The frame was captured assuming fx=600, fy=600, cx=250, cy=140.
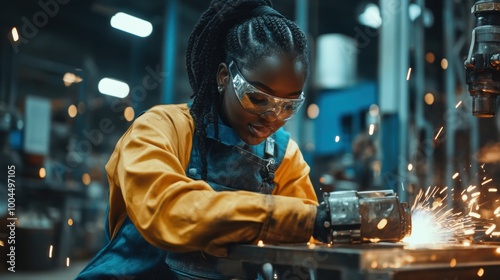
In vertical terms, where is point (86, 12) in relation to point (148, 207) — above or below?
above

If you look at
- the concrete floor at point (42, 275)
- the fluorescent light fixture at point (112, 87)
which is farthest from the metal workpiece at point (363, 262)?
the fluorescent light fixture at point (112, 87)

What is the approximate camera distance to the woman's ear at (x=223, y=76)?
6.35 feet

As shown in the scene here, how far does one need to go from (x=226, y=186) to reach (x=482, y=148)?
3.67 meters

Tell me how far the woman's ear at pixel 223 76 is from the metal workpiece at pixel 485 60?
2.41 ft

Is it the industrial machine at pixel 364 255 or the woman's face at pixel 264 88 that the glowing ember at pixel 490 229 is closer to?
the industrial machine at pixel 364 255

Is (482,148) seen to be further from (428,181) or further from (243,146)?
(243,146)

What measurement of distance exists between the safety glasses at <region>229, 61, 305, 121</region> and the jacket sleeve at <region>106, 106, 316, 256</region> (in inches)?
12.7

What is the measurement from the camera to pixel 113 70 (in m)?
10.4

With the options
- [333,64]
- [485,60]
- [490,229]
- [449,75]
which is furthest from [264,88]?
[333,64]

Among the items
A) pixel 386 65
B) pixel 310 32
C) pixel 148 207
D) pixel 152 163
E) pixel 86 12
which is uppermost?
pixel 86 12

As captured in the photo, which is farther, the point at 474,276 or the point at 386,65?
the point at 386,65

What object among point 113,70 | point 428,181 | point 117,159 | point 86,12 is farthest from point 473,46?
point 113,70

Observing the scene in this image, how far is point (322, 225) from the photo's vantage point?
1.52 meters

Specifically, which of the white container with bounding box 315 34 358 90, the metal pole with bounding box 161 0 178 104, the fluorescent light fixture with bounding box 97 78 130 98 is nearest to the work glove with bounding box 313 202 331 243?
the metal pole with bounding box 161 0 178 104
